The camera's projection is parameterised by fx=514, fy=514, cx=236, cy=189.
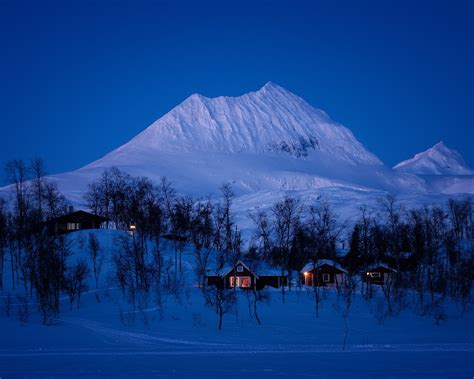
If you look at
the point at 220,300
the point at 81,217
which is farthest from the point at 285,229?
the point at 81,217

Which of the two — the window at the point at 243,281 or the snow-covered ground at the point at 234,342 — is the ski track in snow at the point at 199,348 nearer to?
the snow-covered ground at the point at 234,342

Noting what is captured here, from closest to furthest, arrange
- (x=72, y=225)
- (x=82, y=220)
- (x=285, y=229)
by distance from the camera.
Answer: (x=285, y=229)
(x=82, y=220)
(x=72, y=225)

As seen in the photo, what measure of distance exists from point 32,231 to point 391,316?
30012 millimetres

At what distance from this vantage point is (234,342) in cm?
2755

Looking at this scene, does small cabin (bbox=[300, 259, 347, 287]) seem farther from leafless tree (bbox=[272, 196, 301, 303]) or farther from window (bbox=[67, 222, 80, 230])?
window (bbox=[67, 222, 80, 230])

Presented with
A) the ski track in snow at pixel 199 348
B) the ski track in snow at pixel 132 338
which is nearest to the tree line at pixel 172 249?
the ski track in snow at pixel 132 338

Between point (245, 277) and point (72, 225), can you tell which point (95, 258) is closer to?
point (245, 277)

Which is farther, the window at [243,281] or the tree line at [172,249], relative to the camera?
the window at [243,281]

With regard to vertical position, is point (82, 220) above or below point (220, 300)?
above

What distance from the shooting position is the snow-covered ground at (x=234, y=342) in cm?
1823

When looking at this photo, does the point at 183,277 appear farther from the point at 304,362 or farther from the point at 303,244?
the point at 304,362

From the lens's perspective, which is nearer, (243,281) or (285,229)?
(285,229)

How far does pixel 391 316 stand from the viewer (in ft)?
132

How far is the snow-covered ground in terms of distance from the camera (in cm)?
1823
